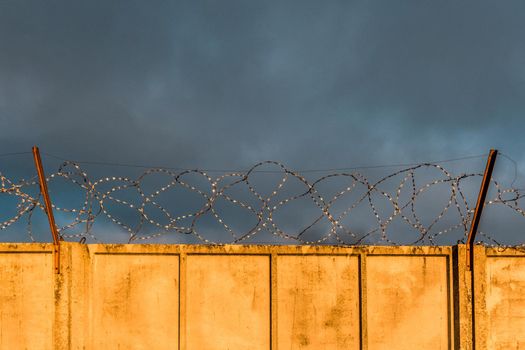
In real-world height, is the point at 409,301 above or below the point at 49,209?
below

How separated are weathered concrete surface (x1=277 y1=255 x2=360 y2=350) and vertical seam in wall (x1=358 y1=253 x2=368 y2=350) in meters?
0.05

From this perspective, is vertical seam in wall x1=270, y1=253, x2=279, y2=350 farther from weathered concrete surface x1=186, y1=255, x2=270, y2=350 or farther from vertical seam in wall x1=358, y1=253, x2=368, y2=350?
vertical seam in wall x1=358, y1=253, x2=368, y2=350

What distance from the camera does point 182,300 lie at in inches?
334

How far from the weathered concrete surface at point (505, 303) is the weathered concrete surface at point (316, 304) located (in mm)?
2037

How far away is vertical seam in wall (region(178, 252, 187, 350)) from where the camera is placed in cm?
845

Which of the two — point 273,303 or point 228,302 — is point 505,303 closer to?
point 273,303

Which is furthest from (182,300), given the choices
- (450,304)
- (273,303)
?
(450,304)

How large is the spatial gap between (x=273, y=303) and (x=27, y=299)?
3.68 m

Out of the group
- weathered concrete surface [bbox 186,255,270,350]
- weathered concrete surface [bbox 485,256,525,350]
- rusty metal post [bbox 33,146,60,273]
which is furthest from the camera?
weathered concrete surface [bbox 485,256,525,350]

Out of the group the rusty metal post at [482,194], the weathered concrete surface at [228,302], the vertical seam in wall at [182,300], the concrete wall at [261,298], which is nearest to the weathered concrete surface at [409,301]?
the concrete wall at [261,298]

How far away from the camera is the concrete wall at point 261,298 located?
8461 millimetres

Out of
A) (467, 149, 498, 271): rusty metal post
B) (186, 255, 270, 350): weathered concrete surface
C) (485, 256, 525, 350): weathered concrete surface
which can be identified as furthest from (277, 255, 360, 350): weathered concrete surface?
(485, 256, 525, 350): weathered concrete surface

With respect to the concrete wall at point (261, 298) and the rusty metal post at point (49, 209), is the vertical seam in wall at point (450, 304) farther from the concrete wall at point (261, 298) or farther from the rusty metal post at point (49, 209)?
the rusty metal post at point (49, 209)

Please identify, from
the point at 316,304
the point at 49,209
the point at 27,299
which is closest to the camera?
the point at 49,209
